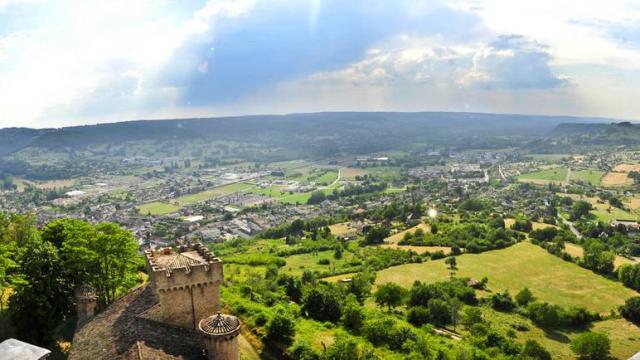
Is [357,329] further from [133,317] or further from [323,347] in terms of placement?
[133,317]

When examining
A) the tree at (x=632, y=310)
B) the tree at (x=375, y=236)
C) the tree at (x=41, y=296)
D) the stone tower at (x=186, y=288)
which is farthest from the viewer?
the tree at (x=375, y=236)

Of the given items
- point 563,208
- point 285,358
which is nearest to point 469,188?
point 563,208

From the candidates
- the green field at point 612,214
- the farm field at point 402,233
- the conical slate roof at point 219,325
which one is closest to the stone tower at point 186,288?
the conical slate roof at point 219,325

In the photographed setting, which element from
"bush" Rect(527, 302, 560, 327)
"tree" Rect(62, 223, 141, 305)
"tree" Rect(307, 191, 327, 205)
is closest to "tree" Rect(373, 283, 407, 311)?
"bush" Rect(527, 302, 560, 327)

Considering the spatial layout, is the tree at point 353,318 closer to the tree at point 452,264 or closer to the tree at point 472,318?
the tree at point 472,318

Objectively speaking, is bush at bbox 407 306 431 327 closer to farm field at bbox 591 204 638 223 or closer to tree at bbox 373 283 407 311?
tree at bbox 373 283 407 311

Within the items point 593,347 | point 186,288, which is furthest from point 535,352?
point 186,288
